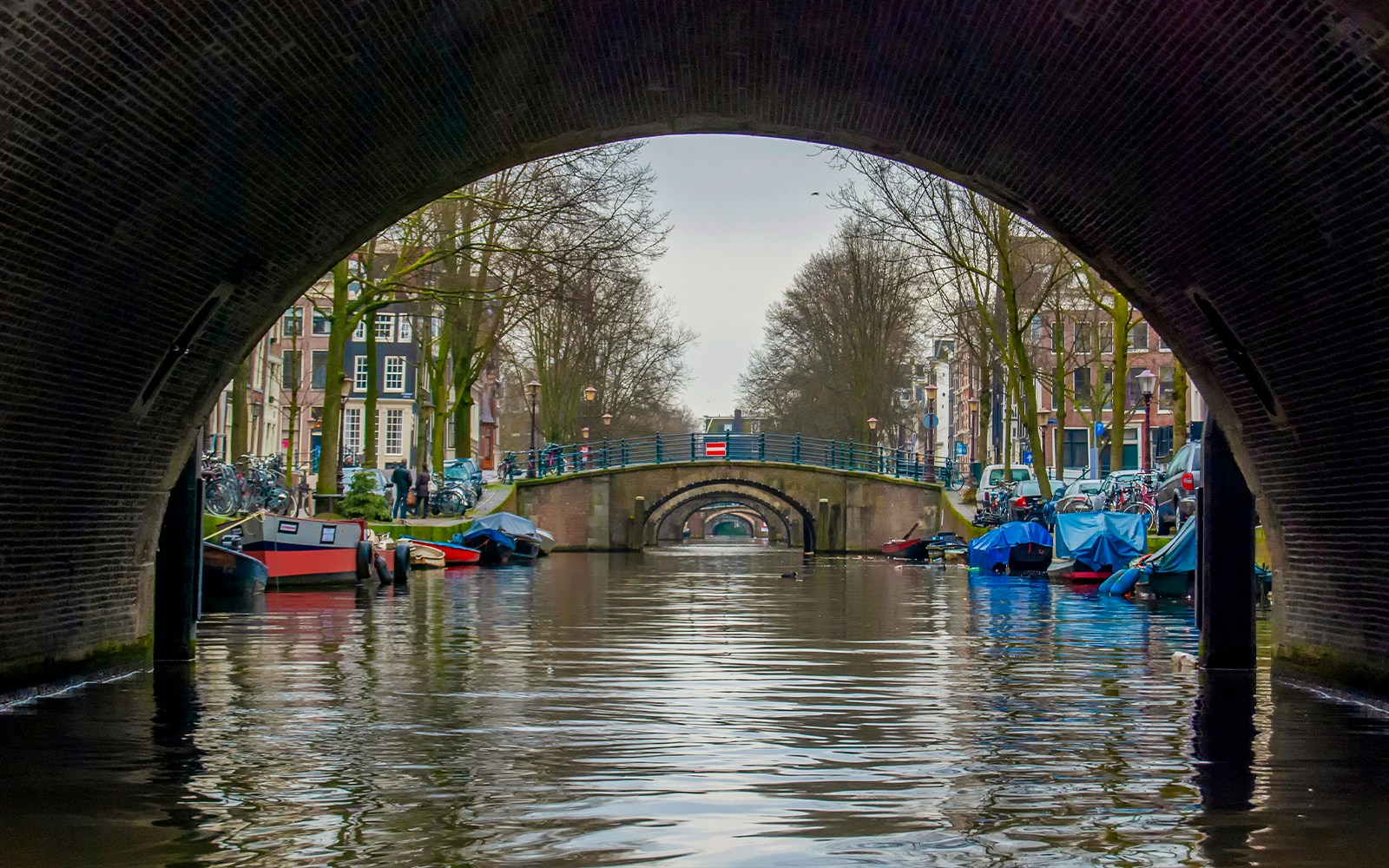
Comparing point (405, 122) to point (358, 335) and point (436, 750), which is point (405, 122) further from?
point (358, 335)

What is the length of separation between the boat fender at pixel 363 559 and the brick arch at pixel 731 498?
25.2 metres

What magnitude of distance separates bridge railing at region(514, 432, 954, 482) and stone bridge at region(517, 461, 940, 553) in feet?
1.05

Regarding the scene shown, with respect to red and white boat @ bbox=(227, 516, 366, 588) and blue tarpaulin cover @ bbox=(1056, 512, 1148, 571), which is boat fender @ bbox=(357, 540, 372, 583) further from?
blue tarpaulin cover @ bbox=(1056, 512, 1148, 571)

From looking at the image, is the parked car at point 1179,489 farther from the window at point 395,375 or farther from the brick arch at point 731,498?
the window at point 395,375

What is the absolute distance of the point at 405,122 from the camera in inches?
450

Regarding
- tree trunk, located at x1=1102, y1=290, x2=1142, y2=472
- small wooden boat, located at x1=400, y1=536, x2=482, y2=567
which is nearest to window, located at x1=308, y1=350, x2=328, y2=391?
small wooden boat, located at x1=400, y1=536, x2=482, y2=567

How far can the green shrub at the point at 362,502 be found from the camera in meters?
32.9

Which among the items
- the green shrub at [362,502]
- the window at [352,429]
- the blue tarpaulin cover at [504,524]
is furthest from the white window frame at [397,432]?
the green shrub at [362,502]

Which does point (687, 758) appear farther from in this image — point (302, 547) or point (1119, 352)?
point (1119, 352)

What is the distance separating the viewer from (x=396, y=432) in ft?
257

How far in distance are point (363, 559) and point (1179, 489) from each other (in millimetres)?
14303

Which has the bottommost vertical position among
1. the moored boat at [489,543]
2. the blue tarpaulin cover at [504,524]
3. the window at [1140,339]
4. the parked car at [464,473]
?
the moored boat at [489,543]

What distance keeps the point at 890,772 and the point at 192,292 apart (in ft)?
19.5

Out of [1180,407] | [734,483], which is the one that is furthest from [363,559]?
[734,483]
